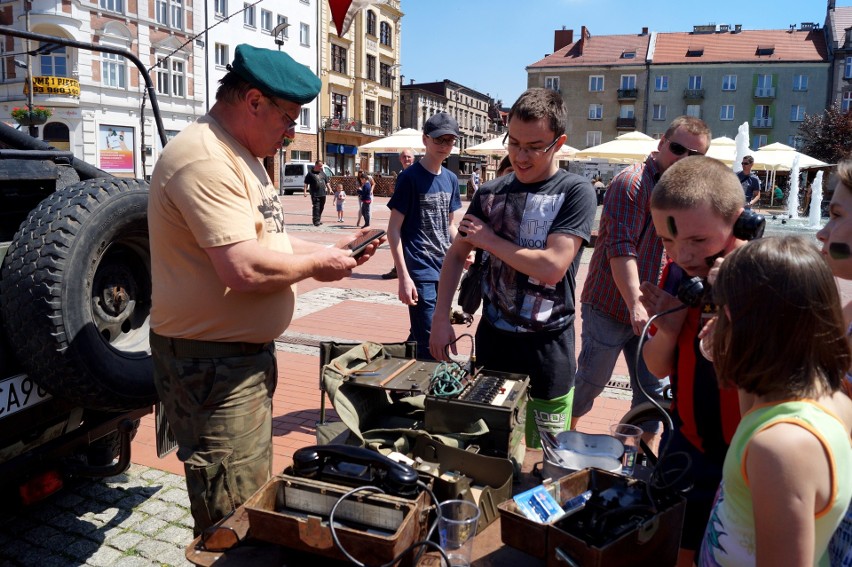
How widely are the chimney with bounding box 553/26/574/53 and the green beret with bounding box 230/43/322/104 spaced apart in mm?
68214

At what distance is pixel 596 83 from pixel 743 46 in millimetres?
13169

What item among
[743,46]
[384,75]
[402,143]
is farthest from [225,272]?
[743,46]

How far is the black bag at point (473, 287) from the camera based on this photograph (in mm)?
3041

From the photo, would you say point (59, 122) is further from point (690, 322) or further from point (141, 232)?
point (690, 322)

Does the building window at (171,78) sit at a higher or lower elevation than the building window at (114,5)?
lower

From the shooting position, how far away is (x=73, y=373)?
2.64 meters

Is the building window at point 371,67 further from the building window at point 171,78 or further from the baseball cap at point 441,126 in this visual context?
the baseball cap at point 441,126

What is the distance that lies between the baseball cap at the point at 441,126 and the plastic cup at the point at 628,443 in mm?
2994

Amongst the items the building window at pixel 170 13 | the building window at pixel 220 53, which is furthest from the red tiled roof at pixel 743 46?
the building window at pixel 170 13

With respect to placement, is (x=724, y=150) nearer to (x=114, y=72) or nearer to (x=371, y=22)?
(x=114, y=72)

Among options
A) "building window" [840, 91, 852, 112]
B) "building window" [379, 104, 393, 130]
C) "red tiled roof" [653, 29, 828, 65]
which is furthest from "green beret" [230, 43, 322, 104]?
"building window" [840, 91, 852, 112]

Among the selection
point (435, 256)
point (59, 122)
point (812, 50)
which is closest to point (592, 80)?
point (812, 50)

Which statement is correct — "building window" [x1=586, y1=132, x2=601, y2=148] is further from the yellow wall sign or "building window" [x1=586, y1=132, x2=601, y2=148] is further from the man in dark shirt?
the man in dark shirt

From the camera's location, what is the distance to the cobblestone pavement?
3041 mm
